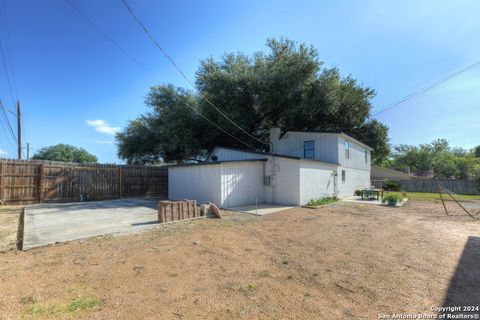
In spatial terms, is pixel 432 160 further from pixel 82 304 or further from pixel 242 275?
pixel 82 304

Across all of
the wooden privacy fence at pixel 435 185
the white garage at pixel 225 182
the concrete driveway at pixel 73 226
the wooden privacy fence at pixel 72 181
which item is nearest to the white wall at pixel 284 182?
the white garage at pixel 225 182

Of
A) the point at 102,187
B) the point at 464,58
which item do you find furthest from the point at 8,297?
the point at 464,58

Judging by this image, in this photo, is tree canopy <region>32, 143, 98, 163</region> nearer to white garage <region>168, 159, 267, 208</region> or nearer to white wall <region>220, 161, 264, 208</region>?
white garage <region>168, 159, 267, 208</region>

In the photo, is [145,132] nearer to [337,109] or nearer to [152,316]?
[337,109]

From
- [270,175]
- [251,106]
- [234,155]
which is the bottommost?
[270,175]

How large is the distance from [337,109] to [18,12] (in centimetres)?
1946

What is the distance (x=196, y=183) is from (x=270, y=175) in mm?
3998

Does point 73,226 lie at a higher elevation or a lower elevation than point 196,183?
lower

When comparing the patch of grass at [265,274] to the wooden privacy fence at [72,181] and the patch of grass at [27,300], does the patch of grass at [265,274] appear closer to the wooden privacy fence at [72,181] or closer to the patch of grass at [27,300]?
the patch of grass at [27,300]

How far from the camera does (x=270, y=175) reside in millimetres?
13148

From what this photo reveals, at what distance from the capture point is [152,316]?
2.75m

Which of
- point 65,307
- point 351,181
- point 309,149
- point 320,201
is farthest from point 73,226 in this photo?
point 351,181

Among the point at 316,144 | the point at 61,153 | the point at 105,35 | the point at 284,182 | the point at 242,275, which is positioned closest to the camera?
the point at 242,275

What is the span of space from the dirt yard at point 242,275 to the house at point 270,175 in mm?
5169
